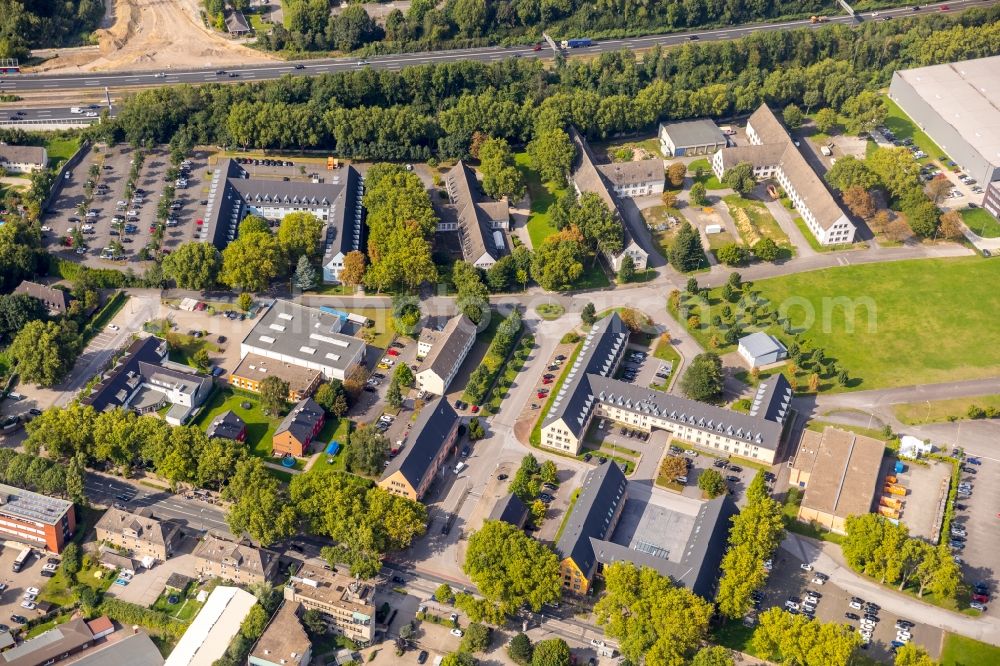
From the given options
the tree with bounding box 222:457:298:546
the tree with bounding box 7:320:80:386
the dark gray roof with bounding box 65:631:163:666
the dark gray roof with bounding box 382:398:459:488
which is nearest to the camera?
the dark gray roof with bounding box 65:631:163:666

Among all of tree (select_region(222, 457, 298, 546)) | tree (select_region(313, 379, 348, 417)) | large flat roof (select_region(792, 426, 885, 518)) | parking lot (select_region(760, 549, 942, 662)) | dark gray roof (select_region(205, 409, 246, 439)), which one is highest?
tree (select_region(222, 457, 298, 546))

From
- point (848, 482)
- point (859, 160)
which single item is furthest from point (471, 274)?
point (859, 160)

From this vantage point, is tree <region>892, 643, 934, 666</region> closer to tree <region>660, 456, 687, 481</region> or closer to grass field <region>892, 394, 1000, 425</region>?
tree <region>660, 456, 687, 481</region>

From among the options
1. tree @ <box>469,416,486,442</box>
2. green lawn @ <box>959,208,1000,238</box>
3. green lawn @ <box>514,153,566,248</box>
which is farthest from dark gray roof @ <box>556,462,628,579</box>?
green lawn @ <box>959,208,1000,238</box>

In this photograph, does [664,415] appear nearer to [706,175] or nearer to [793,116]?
[706,175]

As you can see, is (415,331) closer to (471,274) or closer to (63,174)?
(471,274)

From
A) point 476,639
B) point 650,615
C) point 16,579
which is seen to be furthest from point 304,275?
point 650,615
